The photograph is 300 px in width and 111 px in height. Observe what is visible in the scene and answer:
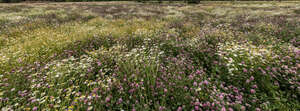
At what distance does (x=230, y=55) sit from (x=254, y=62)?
0.50 m

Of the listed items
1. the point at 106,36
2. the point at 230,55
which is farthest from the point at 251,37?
the point at 106,36

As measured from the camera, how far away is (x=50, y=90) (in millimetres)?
2090

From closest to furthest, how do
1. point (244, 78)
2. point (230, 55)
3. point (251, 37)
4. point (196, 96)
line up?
point (196, 96)
point (244, 78)
point (230, 55)
point (251, 37)

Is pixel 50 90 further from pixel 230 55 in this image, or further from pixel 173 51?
pixel 230 55

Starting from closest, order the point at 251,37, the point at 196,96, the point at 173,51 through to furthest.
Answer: the point at 196,96 → the point at 173,51 → the point at 251,37

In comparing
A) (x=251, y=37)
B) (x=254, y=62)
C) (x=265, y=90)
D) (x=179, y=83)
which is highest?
(x=251, y=37)

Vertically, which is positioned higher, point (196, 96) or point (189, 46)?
point (189, 46)

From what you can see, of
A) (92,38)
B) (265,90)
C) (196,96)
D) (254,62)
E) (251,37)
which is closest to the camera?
(196,96)

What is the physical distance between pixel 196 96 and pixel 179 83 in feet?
1.24

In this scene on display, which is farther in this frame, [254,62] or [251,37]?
[251,37]

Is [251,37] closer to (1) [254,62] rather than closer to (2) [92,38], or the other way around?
(1) [254,62]

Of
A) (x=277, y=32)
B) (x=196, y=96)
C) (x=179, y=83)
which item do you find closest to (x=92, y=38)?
(x=179, y=83)

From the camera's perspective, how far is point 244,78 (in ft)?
7.82

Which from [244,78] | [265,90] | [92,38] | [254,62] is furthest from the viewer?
[92,38]
